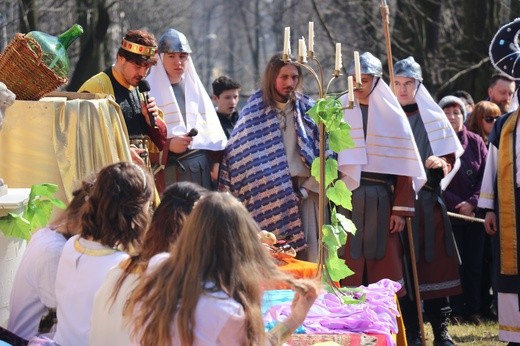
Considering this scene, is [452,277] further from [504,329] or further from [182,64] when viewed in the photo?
[182,64]

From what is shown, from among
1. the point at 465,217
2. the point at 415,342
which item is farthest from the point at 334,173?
the point at 465,217

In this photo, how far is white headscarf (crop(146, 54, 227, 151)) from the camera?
7473 millimetres

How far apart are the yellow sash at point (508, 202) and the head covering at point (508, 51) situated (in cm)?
28

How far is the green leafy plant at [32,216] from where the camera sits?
191 inches

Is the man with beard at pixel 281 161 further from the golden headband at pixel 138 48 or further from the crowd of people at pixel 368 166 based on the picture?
the golden headband at pixel 138 48

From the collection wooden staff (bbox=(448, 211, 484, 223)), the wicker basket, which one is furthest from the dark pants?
the wicker basket

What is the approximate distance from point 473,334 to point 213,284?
16.3ft

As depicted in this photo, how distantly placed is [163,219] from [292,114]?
339cm

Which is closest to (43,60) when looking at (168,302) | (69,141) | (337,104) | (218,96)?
(69,141)

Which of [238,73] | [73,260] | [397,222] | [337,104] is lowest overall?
[238,73]

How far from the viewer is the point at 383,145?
7.29 m

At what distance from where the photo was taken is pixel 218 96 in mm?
9859

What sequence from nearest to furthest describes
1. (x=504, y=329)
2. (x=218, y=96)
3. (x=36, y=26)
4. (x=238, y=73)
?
(x=504, y=329), (x=218, y=96), (x=36, y=26), (x=238, y=73)

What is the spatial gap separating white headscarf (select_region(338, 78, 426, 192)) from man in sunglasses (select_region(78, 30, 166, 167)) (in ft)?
4.11
